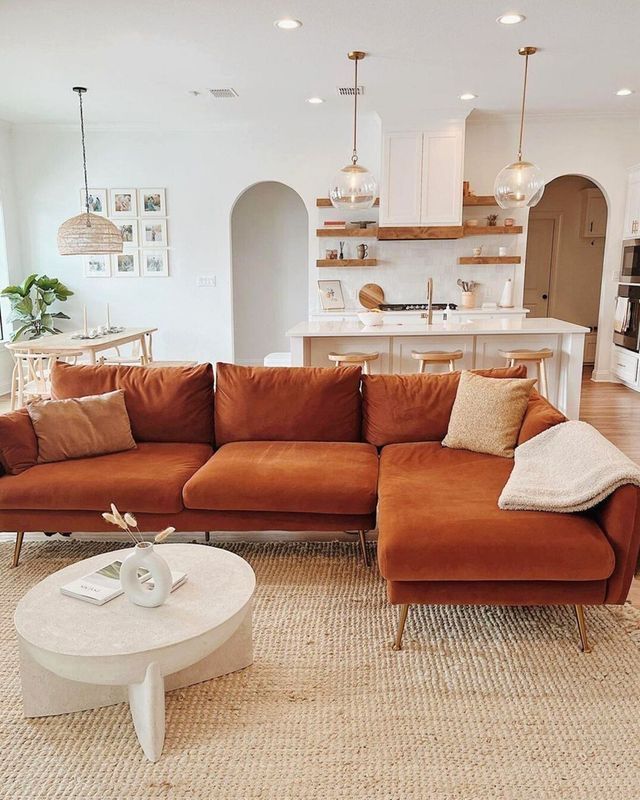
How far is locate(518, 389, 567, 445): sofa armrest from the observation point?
9.64 feet

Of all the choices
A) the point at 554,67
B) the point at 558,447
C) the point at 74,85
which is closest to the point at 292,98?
the point at 74,85

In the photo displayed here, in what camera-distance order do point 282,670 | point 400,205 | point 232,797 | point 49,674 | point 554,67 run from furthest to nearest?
point 400,205 < point 554,67 < point 282,670 < point 49,674 < point 232,797

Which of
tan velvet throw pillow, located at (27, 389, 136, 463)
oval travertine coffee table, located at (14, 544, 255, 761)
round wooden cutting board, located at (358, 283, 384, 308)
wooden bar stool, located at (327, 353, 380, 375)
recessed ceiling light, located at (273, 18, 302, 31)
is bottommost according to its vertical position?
oval travertine coffee table, located at (14, 544, 255, 761)

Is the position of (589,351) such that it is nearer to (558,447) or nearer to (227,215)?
(227,215)

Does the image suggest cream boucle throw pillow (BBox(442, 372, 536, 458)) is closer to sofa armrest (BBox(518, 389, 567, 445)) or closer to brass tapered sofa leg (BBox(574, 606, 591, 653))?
sofa armrest (BBox(518, 389, 567, 445))

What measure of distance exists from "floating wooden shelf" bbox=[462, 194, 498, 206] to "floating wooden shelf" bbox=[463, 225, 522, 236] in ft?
0.79

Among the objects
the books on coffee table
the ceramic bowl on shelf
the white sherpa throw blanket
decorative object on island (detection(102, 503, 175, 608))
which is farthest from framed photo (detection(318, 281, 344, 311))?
decorative object on island (detection(102, 503, 175, 608))

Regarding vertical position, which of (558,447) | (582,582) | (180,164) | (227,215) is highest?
(180,164)

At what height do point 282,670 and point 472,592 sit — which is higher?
point 472,592

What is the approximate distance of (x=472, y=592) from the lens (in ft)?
7.48

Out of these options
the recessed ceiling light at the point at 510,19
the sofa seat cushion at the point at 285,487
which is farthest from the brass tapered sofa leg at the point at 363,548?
the recessed ceiling light at the point at 510,19

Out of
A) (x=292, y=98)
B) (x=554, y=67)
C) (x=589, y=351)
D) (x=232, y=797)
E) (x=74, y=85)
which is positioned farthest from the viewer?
(x=589, y=351)

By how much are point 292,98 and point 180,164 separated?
175 centimetres

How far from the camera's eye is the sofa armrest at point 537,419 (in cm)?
294
